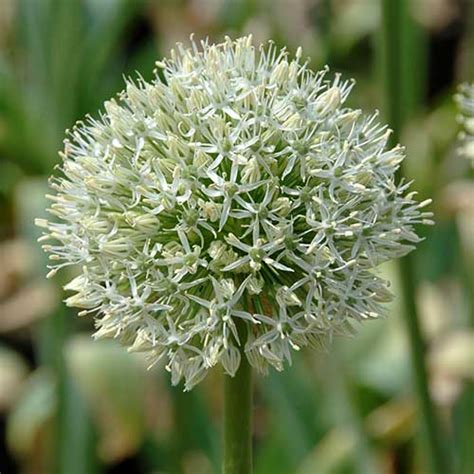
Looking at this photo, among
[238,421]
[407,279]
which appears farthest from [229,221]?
[407,279]

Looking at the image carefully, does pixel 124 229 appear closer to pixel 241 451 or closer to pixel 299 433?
pixel 241 451

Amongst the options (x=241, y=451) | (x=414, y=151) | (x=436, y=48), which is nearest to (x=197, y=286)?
(x=241, y=451)

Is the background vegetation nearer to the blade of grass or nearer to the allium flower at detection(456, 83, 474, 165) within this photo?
the blade of grass

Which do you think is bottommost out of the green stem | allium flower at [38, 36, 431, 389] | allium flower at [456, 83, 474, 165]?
the green stem

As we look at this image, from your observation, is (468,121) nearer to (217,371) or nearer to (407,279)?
(407,279)

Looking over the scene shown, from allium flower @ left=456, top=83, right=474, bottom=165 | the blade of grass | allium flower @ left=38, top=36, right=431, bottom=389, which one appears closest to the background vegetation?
the blade of grass

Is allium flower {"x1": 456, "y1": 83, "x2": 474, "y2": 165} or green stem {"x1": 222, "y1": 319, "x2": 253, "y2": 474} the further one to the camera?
allium flower {"x1": 456, "y1": 83, "x2": 474, "y2": 165}

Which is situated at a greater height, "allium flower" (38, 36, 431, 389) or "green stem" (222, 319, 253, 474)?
"allium flower" (38, 36, 431, 389)

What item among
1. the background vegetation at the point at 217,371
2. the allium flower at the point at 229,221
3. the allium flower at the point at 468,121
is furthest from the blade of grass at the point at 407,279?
the allium flower at the point at 229,221
